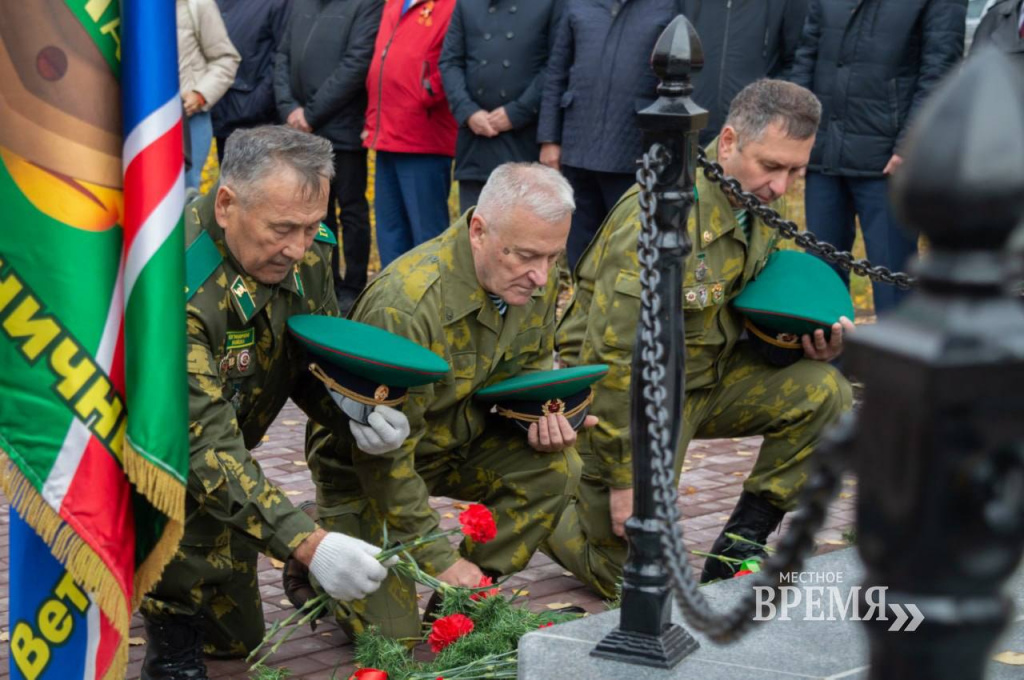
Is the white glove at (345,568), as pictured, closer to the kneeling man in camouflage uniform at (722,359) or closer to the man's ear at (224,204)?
the man's ear at (224,204)

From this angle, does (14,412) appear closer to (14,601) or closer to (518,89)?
(14,601)

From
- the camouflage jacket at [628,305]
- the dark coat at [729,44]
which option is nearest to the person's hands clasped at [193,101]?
the dark coat at [729,44]

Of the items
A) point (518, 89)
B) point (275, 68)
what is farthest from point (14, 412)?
point (275, 68)

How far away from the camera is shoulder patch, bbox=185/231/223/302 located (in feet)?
12.2

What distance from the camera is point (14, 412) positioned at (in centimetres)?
296

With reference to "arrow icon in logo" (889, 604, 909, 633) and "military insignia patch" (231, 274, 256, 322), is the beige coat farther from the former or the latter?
"arrow icon in logo" (889, 604, 909, 633)

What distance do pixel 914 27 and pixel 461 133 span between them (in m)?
2.45

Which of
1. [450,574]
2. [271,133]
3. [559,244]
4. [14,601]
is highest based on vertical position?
[271,133]

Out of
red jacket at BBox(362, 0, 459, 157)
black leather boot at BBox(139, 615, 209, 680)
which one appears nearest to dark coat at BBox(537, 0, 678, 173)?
red jacket at BBox(362, 0, 459, 157)

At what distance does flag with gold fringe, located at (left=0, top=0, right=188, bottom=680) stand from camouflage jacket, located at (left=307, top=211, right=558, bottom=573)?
1.05 m

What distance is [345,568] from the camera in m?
3.49

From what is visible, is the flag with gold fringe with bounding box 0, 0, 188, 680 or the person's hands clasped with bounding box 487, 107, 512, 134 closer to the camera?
the flag with gold fringe with bounding box 0, 0, 188, 680

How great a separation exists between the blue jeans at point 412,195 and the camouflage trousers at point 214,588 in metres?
4.21

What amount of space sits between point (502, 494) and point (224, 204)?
130cm
